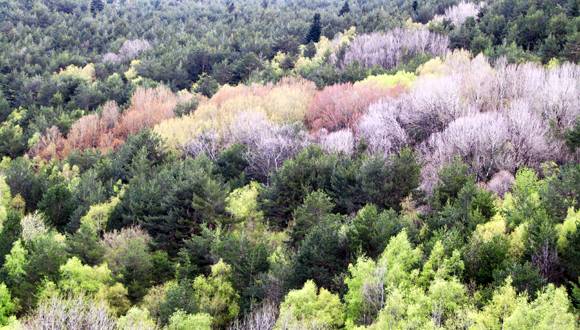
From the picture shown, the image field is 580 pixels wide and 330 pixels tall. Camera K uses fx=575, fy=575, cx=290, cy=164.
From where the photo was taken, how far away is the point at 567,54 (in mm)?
55062

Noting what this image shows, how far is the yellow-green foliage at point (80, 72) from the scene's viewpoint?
293ft

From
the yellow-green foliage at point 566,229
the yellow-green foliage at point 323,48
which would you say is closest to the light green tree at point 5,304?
the yellow-green foliage at point 566,229

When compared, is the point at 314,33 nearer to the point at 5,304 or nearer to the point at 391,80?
the point at 391,80

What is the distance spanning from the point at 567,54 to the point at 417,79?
1421cm

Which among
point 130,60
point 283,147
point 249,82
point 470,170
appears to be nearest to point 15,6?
point 130,60

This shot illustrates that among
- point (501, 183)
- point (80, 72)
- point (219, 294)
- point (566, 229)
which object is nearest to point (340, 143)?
point (501, 183)

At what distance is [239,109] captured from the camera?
63.8 metres

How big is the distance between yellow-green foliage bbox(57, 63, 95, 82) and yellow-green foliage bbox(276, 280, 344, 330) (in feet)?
238

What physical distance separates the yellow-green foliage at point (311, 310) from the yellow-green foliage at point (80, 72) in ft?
238

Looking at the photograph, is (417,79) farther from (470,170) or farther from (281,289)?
(281,289)

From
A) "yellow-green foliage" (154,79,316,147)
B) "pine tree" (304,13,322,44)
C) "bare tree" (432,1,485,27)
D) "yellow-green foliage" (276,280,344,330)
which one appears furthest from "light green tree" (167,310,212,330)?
"pine tree" (304,13,322,44)

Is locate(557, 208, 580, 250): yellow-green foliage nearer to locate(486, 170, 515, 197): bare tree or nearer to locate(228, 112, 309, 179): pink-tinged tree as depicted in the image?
locate(486, 170, 515, 197): bare tree

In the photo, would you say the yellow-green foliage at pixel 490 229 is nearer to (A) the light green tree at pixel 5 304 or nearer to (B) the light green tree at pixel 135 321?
(B) the light green tree at pixel 135 321

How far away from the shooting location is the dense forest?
82.4 ft
